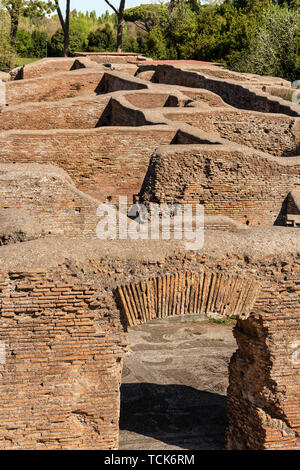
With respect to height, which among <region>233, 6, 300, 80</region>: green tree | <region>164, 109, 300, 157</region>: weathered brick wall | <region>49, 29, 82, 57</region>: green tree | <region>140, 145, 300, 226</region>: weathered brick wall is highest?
<region>49, 29, 82, 57</region>: green tree

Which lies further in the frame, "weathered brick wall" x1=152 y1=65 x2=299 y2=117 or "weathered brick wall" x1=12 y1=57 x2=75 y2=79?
"weathered brick wall" x1=12 y1=57 x2=75 y2=79

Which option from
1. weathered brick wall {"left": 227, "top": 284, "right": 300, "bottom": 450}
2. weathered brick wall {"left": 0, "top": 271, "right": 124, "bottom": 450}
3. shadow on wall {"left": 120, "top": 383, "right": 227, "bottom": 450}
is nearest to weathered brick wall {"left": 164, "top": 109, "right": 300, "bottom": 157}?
shadow on wall {"left": 120, "top": 383, "right": 227, "bottom": 450}

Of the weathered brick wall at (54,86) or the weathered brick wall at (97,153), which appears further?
the weathered brick wall at (54,86)

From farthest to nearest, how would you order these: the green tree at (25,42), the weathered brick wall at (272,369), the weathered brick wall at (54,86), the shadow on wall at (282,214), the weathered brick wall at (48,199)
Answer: the green tree at (25,42) < the weathered brick wall at (54,86) < the shadow on wall at (282,214) < the weathered brick wall at (48,199) < the weathered brick wall at (272,369)

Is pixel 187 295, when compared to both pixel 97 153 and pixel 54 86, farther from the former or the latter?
pixel 54 86

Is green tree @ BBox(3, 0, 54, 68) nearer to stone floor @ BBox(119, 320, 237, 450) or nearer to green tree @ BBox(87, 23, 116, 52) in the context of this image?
green tree @ BBox(87, 23, 116, 52)

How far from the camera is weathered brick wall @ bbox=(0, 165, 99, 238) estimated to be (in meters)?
8.91

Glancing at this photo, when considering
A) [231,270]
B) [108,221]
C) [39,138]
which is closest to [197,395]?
[108,221]

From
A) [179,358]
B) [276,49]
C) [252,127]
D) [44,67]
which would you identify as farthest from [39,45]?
[179,358]

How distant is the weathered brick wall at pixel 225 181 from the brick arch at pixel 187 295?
446 cm

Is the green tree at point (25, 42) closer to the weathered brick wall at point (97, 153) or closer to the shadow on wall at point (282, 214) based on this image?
the weathered brick wall at point (97, 153)

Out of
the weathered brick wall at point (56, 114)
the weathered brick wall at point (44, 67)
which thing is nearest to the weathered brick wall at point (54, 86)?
the weathered brick wall at point (44, 67)

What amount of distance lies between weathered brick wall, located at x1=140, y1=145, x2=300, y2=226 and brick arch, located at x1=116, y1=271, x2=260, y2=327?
446cm

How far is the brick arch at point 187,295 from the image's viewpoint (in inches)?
208
